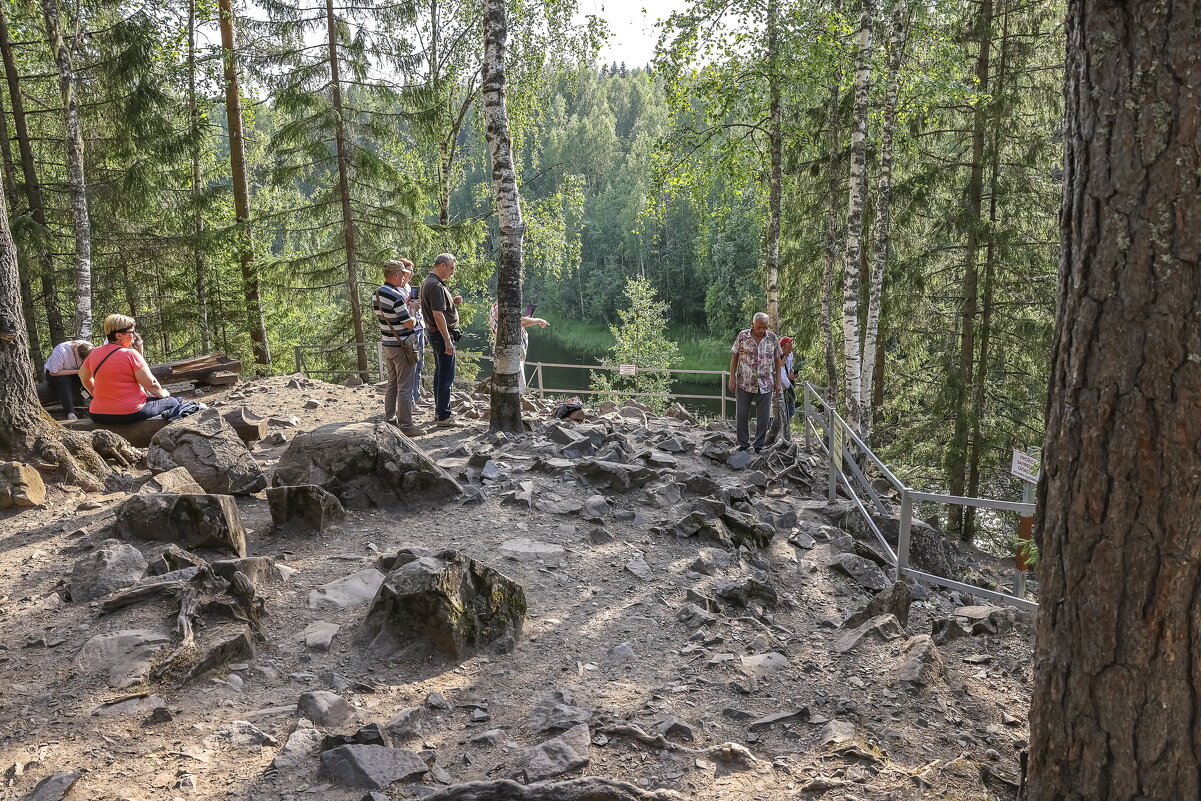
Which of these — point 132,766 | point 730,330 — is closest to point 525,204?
point 132,766

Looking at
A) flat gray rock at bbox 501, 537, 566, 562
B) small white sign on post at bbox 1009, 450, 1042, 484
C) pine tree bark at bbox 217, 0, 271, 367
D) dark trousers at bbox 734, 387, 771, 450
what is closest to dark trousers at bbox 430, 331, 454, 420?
flat gray rock at bbox 501, 537, 566, 562

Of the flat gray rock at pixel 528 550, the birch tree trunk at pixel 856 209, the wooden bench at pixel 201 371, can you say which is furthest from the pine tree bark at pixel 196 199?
the flat gray rock at pixel 528 550

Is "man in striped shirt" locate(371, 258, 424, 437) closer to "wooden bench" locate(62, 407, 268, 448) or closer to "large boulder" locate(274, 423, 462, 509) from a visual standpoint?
"wooden bench" locate(62, 407, 268, 448)

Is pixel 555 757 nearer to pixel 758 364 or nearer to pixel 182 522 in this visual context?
pixel 182 522

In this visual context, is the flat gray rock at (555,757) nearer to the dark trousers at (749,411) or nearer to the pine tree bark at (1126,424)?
the pine tree bark at (1126,424)

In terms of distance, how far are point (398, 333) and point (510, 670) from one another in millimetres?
4871

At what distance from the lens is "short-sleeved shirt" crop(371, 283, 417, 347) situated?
8062 mm

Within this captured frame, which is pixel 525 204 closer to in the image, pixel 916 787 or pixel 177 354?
pixel 177 354

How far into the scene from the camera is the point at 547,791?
8.96ft

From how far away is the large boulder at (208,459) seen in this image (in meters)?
6.07

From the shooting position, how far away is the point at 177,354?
67.5 ft

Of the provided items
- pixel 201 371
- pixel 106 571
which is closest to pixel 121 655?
pixel 106 571

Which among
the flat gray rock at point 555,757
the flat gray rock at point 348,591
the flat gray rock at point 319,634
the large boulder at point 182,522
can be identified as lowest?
the flat gray rock at point 555,757

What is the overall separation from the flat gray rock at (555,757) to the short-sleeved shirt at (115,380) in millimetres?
5904
